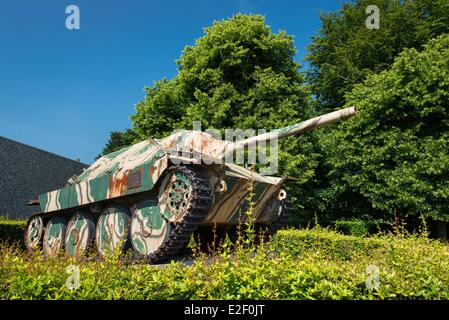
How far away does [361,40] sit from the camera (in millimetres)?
21656

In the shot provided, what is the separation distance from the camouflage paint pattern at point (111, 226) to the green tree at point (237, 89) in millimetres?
8909

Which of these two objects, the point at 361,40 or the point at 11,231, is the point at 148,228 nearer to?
the point at 11,231

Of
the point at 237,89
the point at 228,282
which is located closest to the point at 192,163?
the point at 228,282

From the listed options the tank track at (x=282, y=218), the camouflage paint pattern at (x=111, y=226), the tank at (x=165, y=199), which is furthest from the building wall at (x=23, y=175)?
the tank track at (x=282, y=218)

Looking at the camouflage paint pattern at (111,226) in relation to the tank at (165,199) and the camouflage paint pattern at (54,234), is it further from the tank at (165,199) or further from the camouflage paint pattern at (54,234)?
the camouflage paint pattern at (54,234)

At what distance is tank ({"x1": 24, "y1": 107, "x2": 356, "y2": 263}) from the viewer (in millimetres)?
7535

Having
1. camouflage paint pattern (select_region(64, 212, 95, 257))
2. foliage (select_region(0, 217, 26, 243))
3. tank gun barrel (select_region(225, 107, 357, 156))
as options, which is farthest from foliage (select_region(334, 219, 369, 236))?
foliage (select_region(0, 217, 26, 243))

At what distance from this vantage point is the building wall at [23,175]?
18875 mm

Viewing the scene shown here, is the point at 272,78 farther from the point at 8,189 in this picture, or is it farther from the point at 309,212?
the point at 8,189

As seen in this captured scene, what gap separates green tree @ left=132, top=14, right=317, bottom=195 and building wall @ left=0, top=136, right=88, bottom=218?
5.17 meters

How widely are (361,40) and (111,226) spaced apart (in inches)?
686

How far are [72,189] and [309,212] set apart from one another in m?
13.2

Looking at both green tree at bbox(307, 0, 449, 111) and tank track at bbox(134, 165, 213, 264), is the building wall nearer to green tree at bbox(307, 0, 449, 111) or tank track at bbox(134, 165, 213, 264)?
tank track at bbox(134, 165, 213, 264)

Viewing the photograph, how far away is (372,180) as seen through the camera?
1731 centimetres
